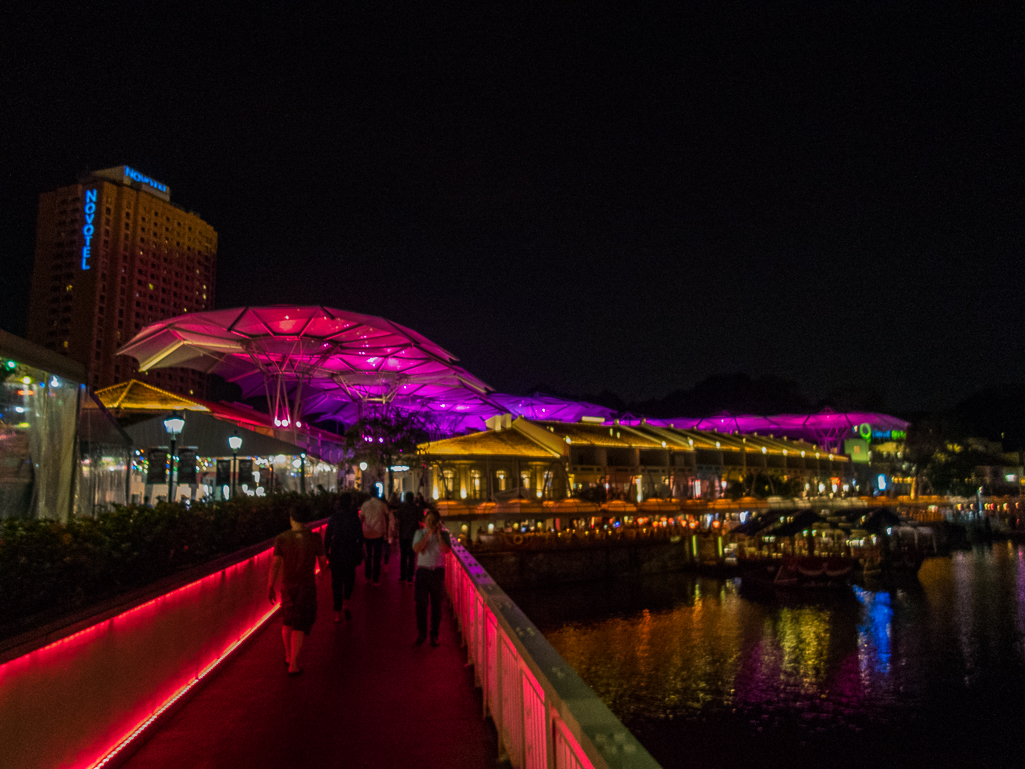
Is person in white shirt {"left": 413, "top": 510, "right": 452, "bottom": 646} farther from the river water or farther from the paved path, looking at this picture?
the river water

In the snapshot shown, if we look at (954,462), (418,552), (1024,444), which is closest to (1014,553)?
(954,462)

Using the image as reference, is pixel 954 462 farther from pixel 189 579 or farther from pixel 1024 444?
pixel 189 579

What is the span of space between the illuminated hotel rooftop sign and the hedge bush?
350 feet

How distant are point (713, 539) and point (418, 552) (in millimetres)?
34424

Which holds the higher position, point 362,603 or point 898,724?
point 362,603

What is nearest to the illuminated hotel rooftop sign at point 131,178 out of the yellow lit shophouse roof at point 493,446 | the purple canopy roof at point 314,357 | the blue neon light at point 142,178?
the blue neon light at point 142,178

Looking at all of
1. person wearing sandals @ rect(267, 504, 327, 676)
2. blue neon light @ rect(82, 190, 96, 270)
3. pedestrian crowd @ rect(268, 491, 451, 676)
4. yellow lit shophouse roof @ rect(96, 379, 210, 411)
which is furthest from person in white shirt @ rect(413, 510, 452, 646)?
blue neon light @ rect(82, 190, 96, 270)

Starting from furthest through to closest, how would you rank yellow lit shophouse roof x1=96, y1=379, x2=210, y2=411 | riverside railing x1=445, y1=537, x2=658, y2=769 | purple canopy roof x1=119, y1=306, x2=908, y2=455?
purple canopy roof x1=119, y1=306, x2=908, y2=455, yellow lit shophouse roof x1=96, y1=379, x2=210, y2=411, riverside railing x1=445, y1=537, x2=658, y2=769

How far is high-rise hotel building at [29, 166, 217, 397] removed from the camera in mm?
93062

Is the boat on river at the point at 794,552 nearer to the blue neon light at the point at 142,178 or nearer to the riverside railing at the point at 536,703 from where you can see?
the riverside railing at the point at 536,703

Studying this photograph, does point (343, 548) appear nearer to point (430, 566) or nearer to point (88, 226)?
point (430, 566)

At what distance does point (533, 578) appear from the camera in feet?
102

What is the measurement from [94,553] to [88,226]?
106 meters

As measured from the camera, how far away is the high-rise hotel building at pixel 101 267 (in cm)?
9306
